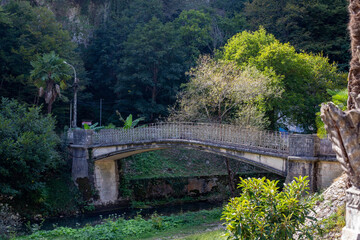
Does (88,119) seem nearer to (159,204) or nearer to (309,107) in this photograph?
(159,204)

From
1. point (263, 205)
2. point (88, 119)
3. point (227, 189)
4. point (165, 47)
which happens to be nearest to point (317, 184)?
point (263, 205)

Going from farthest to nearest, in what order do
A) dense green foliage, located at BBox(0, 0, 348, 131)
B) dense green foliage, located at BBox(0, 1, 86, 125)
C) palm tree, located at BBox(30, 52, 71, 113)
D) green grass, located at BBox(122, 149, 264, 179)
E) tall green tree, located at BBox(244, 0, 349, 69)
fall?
tall green tree, located at BBox(244, 0, 349, 69)
dense green foliage, located at BBox(0, 1, 86, 125)
green grass, located at BBox(122, 149, 264, 179)
palm tree, located at BBox(30, 52, 71, 113)
dense green foliage, located at BBox(0, 0, 348, 131)

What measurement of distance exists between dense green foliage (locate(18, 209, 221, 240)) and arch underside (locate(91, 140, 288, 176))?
3.78m

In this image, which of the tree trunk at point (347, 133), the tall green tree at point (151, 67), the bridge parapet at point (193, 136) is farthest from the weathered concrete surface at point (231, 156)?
the tall green tree at point (151, 67)

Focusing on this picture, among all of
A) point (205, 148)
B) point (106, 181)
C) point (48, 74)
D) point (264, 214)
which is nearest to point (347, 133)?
point (264, 214)

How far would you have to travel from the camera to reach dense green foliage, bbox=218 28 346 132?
87.3 feet

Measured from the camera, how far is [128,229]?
18.8 meters

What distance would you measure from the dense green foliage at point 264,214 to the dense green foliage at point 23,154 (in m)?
16.3

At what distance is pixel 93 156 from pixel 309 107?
49.5 feet

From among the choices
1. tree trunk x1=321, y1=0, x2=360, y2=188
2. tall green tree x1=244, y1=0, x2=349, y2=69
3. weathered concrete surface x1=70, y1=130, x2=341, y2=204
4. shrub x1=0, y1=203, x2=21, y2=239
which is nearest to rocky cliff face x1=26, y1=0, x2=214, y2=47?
tall green tree x1=244, y1=0, x2=349, y2=69

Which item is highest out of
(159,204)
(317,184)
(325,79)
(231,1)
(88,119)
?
(231,1)

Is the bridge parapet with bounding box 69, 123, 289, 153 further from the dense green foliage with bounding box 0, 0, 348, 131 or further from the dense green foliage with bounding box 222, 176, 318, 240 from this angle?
the dense green foliage with bounding box 222, 176, 318, 240

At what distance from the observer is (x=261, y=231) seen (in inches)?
350

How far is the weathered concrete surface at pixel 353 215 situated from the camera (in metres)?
8.84
